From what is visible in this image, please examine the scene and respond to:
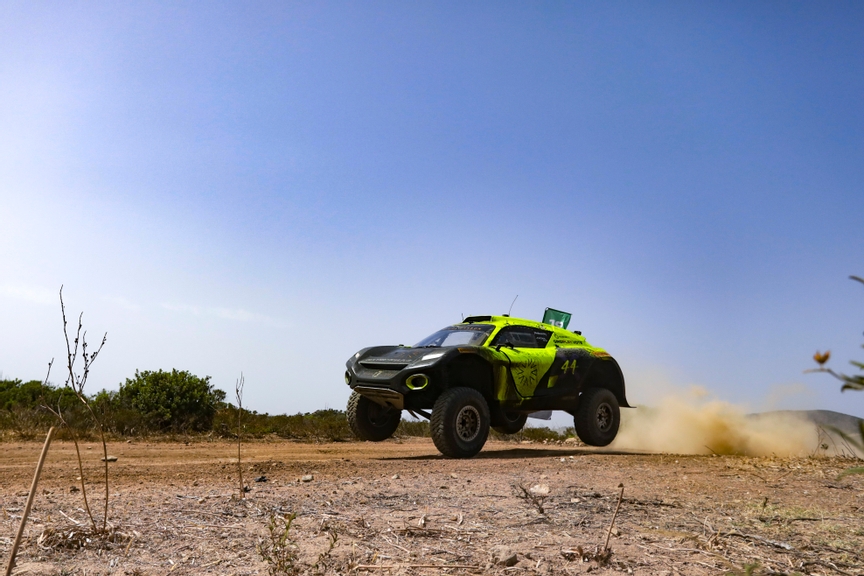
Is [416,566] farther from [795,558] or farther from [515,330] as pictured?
[515,330]

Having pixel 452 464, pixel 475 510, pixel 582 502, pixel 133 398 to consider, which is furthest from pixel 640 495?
pixel 133 398

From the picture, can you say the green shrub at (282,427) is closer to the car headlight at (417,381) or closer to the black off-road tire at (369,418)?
the black off-road tire at (369,418)

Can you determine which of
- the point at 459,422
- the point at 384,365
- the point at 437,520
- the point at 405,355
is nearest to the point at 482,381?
the point at 459,422

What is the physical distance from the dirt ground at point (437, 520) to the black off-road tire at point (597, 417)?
3.49 meters

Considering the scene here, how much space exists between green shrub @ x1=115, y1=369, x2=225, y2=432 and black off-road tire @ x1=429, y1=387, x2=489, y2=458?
6.51m

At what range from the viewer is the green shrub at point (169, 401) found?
13.3 m

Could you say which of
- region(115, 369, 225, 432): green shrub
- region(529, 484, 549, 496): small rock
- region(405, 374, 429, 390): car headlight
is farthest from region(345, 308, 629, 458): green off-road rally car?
region(115, 369, 225, 432): green shrub

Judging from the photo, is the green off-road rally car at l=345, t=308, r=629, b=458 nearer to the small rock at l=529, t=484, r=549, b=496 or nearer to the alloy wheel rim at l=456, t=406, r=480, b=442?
the alloy wheel rim at l=456, t=406, r=480, b=442

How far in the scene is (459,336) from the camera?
10391 millimetres

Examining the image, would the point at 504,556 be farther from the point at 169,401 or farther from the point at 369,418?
the point at 169,401

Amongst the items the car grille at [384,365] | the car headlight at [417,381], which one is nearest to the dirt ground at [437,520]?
the car headlight at [417,381]

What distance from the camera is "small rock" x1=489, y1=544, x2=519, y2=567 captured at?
323 centimetres

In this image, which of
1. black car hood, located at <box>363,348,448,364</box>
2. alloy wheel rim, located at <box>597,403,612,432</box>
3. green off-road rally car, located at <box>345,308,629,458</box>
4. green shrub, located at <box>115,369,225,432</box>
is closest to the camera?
Answer: green off-road rally car, located at <box>345,308,629,458</box>

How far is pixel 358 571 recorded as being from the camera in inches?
123
